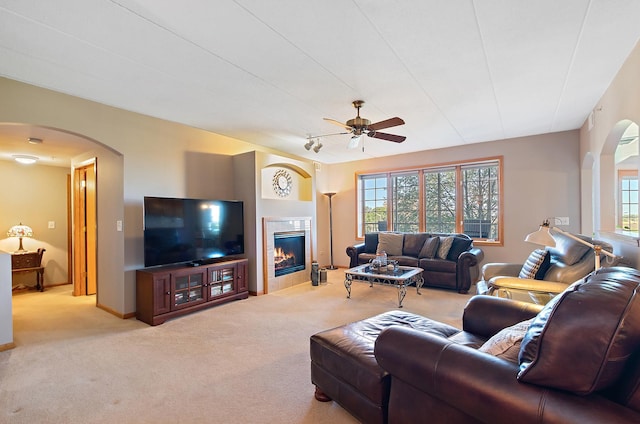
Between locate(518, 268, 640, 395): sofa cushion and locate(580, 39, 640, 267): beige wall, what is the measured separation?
2.06 meters

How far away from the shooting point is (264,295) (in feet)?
15.7

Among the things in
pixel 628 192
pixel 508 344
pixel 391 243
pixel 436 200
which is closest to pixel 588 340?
pixel 508 344

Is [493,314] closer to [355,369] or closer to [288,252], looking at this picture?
[355,369]

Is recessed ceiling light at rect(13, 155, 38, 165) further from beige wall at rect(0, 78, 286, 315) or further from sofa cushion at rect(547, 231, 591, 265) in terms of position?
sofa cushion at rect(547, 231, 591, 265)

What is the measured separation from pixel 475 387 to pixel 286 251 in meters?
4.44

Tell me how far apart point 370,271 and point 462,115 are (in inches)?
96.4

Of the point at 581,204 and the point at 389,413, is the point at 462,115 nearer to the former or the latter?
the point at 581,204

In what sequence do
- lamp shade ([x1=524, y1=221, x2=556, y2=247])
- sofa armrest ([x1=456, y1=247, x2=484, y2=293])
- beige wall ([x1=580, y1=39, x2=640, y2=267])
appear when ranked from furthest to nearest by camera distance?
1. sofa armrest ([x1=456, y1=247, x2=484, y2=293])
2. beige wall ([x1=580, y1=39, x2=640, y2=267])
3. lamp shade ([x1=524, y1=221, x2=556, y2=247])

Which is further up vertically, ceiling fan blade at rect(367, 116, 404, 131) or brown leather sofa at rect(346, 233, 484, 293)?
ceiling fan blade at rect(367, 116, 404, 131)

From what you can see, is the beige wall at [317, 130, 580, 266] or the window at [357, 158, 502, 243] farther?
the window at [357, 158, 502, 243]

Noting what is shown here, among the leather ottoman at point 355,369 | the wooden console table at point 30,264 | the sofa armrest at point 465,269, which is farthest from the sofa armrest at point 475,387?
the wooden console table at point 30,264

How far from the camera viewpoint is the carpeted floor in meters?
1.96

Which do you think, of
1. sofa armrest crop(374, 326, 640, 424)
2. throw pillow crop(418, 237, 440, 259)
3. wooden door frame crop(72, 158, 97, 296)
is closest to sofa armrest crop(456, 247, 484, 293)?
throw pillow crop(418, 237, 440, 259)

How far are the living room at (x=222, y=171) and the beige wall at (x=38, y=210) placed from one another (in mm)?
19
